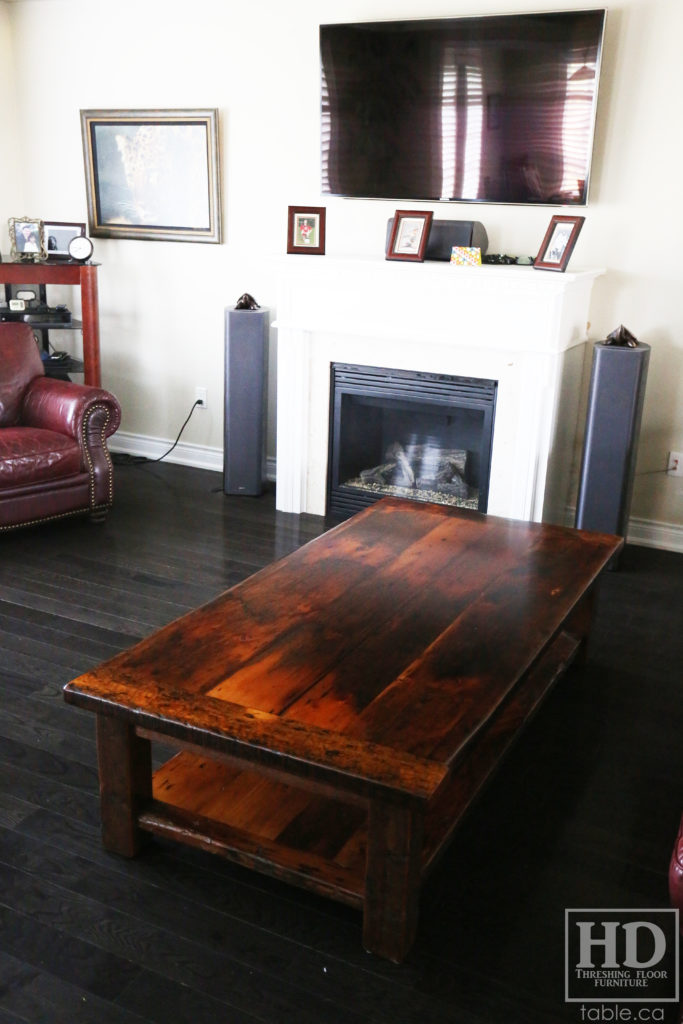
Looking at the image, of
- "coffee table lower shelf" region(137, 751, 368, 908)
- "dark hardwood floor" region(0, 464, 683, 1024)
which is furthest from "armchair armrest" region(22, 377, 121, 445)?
"coffee table lower shelf" region(137, 751, 368, 908)

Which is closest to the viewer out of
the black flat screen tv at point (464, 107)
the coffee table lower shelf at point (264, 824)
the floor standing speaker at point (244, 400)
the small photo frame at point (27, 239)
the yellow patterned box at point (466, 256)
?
the coffee table lower shelf at point (264, 824)

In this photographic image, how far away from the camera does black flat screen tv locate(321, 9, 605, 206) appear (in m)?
3.83

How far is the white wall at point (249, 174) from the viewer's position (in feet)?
12.7

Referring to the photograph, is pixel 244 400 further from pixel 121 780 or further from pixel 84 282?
pixel 121 780

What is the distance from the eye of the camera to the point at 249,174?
4.74m

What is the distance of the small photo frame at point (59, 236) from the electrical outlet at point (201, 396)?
1.01 meters

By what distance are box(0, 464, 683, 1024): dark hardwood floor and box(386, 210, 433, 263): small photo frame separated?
181 centimetres

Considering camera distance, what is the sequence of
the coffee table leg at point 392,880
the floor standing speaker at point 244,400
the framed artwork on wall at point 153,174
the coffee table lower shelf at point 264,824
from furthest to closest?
the framed artwork on wall at point 153,174 → the floor standing speaker at point 244,400 → the coffee table lower shelf at point 264,824 → the coffee table leg at point 392,880

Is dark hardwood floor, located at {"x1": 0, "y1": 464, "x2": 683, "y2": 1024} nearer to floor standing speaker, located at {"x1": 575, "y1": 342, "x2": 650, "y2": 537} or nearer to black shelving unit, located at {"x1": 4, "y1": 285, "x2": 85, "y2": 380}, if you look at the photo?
floor standing speaker, located at {"x1": 575, "y1": 342, "x2": 650, "y2": 537}

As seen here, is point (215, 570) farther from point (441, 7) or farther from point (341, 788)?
point (441, 7)

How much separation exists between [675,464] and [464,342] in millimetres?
1071

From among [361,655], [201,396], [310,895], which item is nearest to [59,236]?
[201,396]

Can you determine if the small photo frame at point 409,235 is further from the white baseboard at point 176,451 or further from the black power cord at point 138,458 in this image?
the black power cord at point 138,458

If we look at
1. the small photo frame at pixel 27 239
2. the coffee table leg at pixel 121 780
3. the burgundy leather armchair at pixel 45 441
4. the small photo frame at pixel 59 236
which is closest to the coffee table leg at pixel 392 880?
the coffee table leg at pixel 121 780
